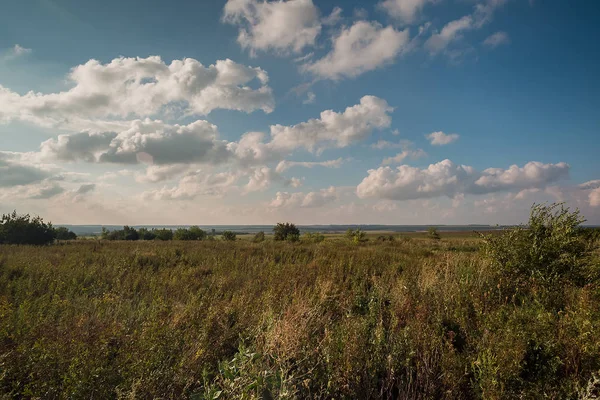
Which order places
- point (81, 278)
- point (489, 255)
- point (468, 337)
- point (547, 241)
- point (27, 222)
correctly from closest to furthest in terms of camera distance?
1. point (468, 337)
2. point (547, 241)
3. point (489, 255)
4. point (81, 278)
5. point (27, 222)

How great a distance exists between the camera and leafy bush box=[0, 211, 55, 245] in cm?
2725

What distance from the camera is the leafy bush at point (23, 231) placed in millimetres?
27250

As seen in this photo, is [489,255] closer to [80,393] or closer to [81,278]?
[80,393]

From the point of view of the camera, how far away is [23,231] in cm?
2747

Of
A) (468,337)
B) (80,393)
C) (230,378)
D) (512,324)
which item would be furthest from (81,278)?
(512,324)

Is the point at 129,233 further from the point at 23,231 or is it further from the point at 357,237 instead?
the point at 357,237

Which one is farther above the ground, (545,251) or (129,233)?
(545,251)

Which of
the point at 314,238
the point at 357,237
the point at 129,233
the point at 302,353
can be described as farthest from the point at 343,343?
the point at 129,233

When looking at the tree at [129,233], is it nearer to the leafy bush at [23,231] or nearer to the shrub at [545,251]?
the leafy bush at [23,231]

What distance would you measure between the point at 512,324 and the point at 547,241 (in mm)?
4412

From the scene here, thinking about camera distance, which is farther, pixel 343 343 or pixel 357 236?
pixel 357 236

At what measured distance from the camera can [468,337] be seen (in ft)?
16.5

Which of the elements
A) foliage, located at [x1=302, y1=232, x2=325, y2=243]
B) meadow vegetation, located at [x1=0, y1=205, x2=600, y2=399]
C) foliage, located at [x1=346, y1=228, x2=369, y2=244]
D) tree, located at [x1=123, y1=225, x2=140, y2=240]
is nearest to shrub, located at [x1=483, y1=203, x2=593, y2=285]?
meadow vegetation, located at [x1=0, y1=205, x2=600, y2=399]

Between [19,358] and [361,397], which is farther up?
[19,358]
